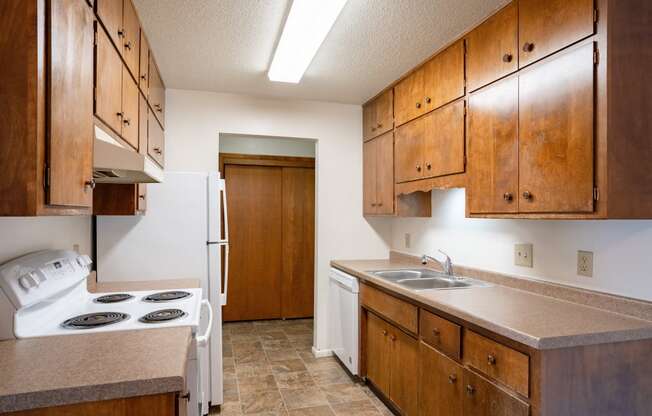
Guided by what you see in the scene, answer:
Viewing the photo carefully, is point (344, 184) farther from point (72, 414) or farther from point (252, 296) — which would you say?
point (72, 414)

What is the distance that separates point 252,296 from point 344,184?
6.41ft

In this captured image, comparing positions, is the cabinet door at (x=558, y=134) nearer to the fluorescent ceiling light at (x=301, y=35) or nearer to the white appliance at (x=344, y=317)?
the fluorescent ceiling light at (x=301, y=35)

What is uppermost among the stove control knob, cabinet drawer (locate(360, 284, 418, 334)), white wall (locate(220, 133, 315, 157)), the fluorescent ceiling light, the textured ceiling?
the textured ceiling

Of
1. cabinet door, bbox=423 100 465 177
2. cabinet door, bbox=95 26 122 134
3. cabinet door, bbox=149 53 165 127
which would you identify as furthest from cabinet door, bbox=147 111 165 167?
cabinet door, bbox=423 100 465 177

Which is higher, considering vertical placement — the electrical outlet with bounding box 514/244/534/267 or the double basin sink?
the electrical outlet with bounding box 514/244/534/267

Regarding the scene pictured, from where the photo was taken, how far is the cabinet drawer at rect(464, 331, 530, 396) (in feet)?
5.00

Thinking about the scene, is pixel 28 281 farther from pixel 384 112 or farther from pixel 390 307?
pixel 384 112

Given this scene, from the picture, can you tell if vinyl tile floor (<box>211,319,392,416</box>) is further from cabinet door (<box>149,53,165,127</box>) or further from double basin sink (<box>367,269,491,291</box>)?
cabinet door (<box>149,53,165,127</box>)

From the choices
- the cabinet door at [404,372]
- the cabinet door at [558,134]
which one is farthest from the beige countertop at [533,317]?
the cabinet door at [558,134]

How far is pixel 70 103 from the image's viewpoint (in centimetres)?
119

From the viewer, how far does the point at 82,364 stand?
4.11 feet

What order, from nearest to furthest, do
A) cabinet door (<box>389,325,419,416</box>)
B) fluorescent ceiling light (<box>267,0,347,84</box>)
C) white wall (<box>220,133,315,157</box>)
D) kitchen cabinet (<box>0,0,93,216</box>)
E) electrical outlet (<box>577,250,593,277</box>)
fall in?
kitchen cabinet (<box>0,0,93,216</box>), electrical outlet (<box>577,250,593,277</box>), fluorescent ceiling light (<box>267,0,347,84</box>), cabinet door (<box>389,325,419,416</box>), white wall (<box>220,133,315,157</box>)

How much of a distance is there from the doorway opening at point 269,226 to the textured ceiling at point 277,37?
1.53 m

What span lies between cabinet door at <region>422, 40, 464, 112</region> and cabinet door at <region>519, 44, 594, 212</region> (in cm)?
55
